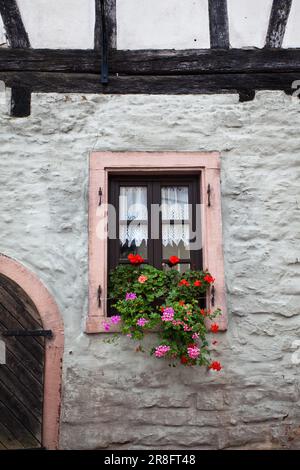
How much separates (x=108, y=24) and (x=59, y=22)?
409 millimetres

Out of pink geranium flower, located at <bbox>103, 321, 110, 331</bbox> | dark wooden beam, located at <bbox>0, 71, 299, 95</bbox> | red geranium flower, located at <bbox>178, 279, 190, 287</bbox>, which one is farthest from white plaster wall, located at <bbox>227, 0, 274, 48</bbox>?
pink geranium flower, located at <bbox>103, 321, 110, 331</bbox>

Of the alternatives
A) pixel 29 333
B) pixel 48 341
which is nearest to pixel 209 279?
pixel 48 341

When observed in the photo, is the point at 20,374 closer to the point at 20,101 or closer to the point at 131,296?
the point at 131,296

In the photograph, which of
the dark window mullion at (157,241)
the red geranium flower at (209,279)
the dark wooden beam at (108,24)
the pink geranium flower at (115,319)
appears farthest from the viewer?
the dark wooden beam at (108,24)

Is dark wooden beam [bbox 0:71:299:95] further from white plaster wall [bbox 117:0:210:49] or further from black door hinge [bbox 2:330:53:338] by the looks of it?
black door hinge [bbox 2:330:53:338]

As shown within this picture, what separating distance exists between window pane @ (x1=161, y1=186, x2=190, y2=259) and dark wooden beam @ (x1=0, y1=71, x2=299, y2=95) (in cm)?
84

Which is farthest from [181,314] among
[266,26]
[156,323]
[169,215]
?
[266,26]

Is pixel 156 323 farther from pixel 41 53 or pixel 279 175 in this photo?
pixel 41 53

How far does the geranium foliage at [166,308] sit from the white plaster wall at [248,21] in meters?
2.00

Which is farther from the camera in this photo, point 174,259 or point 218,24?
point 218,24

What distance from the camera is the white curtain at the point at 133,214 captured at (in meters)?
4.53

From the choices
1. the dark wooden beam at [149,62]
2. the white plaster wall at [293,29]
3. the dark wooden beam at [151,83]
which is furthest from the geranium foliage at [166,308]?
the white plaster wall at [293,29]

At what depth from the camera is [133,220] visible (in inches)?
180

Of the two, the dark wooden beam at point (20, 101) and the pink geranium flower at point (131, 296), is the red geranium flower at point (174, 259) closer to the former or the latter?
the pink geranium flower at point (131, 296)
